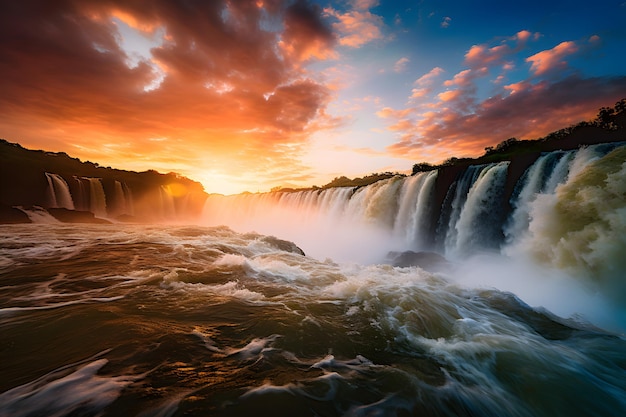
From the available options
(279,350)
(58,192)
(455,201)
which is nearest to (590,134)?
(455,201)

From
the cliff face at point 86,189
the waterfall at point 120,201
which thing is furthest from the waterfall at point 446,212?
the waterfall at point 120,201

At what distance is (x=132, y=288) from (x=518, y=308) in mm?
9697

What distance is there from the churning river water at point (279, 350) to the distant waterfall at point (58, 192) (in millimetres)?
38133

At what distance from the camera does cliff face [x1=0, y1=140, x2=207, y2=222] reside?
32750 millimetres

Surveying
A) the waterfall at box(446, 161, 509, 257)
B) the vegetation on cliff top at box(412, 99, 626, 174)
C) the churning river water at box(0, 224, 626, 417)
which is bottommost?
the churning river water at box(0, 224, 626, 417)

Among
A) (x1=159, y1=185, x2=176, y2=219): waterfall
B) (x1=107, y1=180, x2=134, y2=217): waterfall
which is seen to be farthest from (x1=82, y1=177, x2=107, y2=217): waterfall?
(x1=159, y1=185, x2=176, y2=219): waterfall

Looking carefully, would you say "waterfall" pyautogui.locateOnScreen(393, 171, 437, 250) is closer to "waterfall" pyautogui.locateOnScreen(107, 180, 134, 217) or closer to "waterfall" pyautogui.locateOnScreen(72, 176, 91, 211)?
"waterfall" pyautogui.locateOnScreen(72, 176, 91, 211)

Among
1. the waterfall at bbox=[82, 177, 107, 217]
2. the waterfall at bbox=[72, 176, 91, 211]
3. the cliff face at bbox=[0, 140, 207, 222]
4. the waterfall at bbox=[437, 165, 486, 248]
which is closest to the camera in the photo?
the waterfall at bbox=[437, 165, 486, 248]

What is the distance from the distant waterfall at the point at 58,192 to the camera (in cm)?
3388

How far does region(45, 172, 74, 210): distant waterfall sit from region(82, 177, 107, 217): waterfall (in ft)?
9.71

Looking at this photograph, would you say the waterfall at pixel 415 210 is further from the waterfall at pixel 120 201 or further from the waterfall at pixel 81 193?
the waterfall at pixel 120 201

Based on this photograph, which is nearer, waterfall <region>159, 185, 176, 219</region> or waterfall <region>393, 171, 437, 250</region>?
waterfall <region>393, 171, 437, 250</region>

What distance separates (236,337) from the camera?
393 cm

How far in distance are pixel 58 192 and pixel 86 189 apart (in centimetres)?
425
